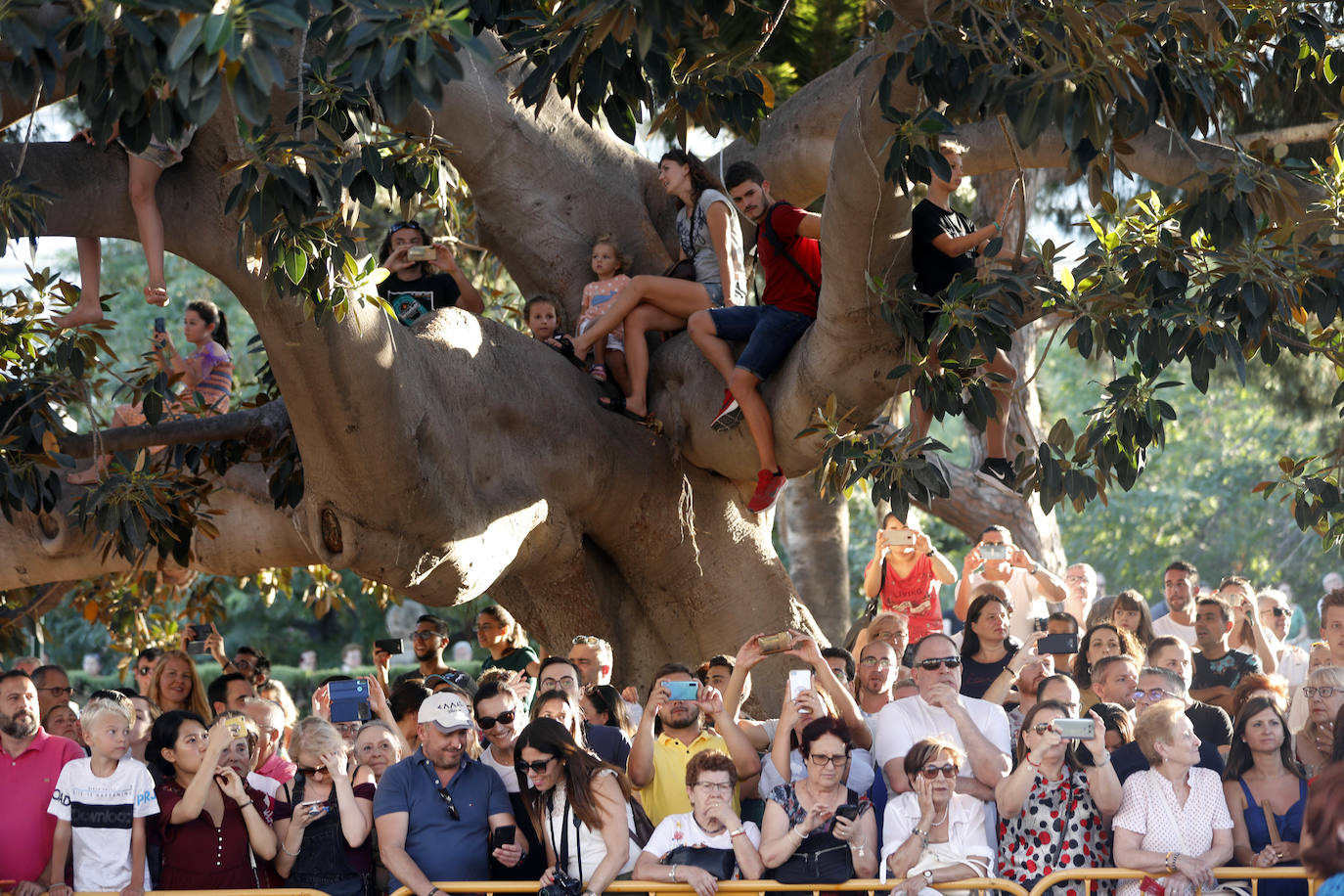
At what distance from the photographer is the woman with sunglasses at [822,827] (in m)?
5.31

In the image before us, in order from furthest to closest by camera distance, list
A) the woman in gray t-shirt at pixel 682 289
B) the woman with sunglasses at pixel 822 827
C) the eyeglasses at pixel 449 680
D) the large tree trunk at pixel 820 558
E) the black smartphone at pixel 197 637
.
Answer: the large tree trunk at pixel 820 558, the black smartphone at pixel 197 637, the woman in gray t-shirt at pixel 682 289, the eyeglasses at pixel 449 680, the woman with sunglasses at pixel 822 827

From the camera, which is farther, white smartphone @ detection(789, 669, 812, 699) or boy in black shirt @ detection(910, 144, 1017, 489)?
boy in black shirt @ detection(910, 144, 1017, 489)

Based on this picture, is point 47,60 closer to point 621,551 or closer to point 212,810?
point 212,810

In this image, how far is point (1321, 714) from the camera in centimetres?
586

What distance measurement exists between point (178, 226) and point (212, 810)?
2.19 metres

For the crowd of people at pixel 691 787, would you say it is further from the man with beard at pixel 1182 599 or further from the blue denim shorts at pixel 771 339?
the man with beard at pixel 1182 599

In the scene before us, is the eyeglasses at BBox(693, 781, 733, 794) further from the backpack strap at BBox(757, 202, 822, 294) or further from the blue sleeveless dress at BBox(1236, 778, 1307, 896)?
the backpack strap at BBox(757, 202, 822, 294)

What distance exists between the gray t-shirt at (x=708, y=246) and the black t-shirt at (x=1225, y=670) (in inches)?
114

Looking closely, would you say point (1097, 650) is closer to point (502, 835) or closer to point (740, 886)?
point (740, 886)

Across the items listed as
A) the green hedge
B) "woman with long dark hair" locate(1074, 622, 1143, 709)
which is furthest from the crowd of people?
the green hedge

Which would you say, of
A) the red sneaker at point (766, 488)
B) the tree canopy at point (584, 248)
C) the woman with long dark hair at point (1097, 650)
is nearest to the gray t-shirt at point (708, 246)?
the tree canopy at point (584, 248)

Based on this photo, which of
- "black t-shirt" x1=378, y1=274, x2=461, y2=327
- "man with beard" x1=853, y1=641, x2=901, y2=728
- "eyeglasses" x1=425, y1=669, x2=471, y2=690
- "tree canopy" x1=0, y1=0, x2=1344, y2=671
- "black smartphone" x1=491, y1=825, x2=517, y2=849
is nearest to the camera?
"tree canopy" x1=0, y1=0, x2=1344, y2=671

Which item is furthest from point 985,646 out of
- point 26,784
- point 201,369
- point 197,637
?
point 197,637

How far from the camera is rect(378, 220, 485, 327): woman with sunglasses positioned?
7.58 metres
